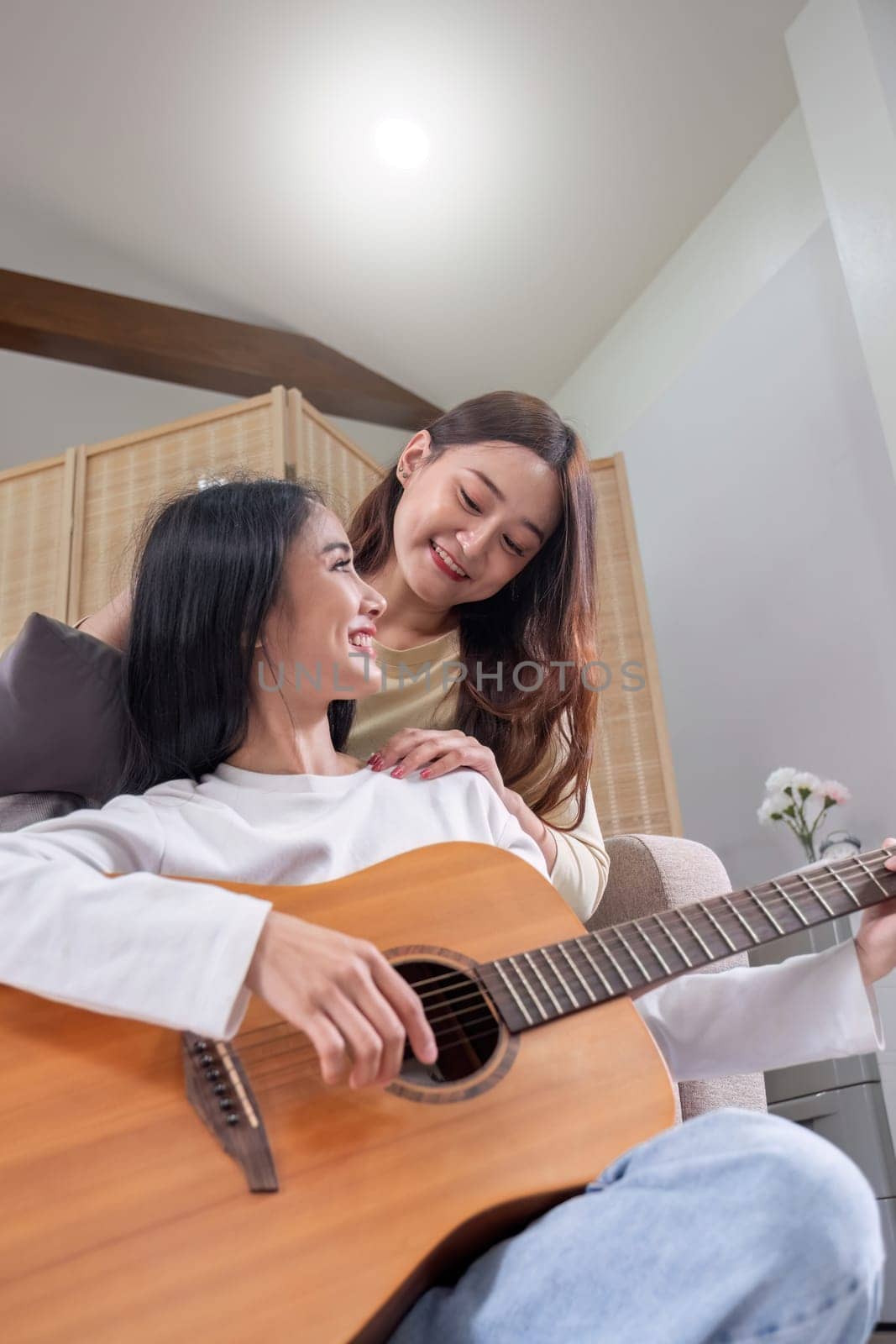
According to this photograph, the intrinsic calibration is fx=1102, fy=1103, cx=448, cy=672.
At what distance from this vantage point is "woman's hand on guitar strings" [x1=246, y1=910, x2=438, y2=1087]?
67 cm

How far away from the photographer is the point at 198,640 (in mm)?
1151

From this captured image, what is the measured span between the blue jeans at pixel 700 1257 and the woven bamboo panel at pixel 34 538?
2.81m

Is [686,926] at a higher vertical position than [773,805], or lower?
lower

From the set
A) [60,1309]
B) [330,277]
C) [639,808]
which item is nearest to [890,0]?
[330,277]

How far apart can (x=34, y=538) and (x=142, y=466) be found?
402mm

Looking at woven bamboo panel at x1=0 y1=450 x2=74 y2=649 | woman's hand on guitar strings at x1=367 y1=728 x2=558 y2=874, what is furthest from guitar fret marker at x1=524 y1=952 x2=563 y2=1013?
woven bamboo panel at x1=0 y1=450 x2=74 y2=649

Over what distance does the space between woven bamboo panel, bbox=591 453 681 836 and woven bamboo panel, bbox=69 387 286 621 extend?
0.95m

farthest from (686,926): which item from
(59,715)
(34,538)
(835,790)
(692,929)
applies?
(34,538)

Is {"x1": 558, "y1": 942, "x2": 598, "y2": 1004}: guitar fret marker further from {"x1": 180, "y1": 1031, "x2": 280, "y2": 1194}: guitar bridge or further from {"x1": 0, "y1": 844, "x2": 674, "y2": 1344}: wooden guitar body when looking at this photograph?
{"x1": 180, "y1": 1031, "x2": 280, "y2": 1194}: guitar bridge

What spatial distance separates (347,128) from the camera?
3.28m

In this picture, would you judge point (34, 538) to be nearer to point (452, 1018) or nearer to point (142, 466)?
point (142, 466)

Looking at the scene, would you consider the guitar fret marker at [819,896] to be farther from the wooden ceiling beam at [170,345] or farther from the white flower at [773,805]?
the wooden ceiling beam at [170,345]

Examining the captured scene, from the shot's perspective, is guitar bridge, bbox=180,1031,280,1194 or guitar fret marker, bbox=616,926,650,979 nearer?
guitar bridge, bbox=180,1031,280,1194

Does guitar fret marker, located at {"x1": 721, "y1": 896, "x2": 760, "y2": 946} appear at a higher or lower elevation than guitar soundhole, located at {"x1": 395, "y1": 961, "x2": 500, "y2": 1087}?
higher
